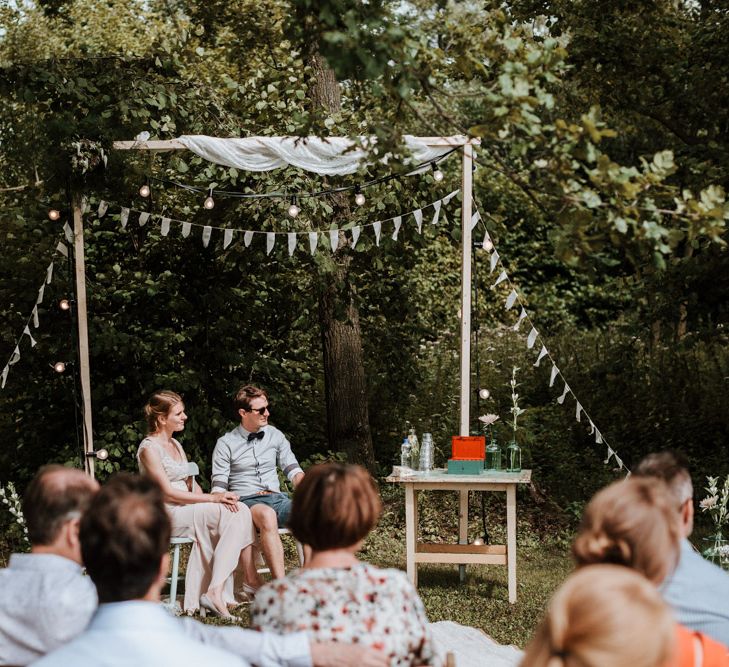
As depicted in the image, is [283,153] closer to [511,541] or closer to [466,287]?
[466,287]

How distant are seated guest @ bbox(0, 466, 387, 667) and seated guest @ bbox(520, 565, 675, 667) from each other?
2.76ft

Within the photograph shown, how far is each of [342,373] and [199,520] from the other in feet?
10.5

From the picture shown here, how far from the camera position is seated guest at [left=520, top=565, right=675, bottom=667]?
1450mm

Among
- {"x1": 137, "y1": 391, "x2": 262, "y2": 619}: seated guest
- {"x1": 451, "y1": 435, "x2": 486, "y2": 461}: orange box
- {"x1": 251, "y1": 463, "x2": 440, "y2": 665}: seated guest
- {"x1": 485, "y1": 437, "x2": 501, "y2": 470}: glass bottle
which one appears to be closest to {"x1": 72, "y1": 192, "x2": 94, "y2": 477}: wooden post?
{"x1": 137, "y1": 391, "x2": 262, "y2": 619}: seated guest

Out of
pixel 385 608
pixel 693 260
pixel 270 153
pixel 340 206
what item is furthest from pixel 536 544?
pixel 385 608

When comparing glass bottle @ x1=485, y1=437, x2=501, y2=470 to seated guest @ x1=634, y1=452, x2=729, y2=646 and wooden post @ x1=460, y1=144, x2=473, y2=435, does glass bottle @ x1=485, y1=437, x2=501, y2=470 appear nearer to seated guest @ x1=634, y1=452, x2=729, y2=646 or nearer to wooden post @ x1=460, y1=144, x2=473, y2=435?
wooden post @ x1=460, y1=144, x2=473, y2=435

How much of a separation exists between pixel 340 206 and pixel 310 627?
5.52 m

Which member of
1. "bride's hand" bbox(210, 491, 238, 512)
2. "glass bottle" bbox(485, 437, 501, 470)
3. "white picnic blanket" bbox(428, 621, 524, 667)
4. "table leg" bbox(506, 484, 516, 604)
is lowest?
"white picnic blanket" bbox(428, 621, 524, 667)

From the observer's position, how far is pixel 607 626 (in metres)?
1.45

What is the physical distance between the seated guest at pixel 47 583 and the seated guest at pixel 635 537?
3.50ft

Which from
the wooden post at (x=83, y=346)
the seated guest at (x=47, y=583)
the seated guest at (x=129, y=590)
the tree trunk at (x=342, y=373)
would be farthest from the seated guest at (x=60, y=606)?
the tree trunk at (x=342, y=373)

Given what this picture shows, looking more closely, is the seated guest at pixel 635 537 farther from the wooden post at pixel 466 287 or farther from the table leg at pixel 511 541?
the wooden post at pixel 466 287

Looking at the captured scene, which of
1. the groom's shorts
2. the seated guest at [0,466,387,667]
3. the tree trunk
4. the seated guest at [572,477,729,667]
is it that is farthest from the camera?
the tree trunk

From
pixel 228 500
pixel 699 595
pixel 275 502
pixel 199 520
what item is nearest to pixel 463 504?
pixel 275 502
